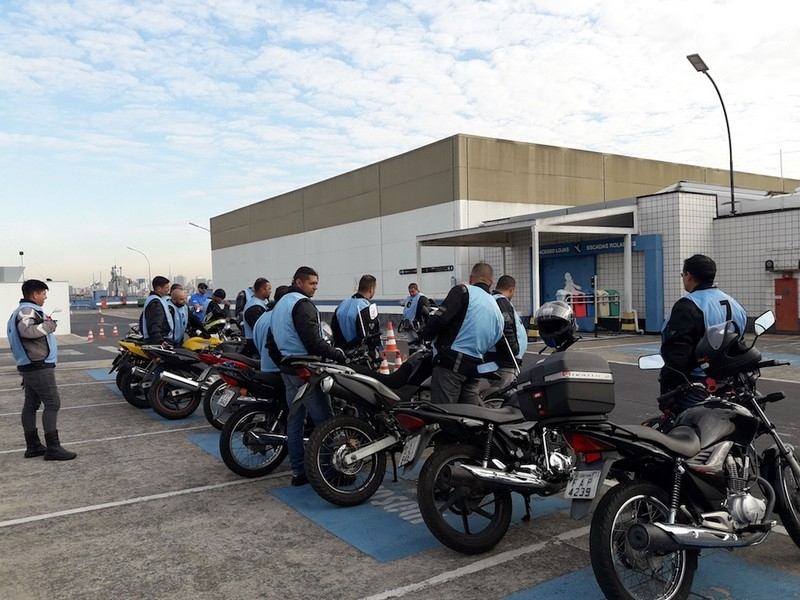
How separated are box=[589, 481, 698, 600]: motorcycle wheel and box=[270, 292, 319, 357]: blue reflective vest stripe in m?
3.21

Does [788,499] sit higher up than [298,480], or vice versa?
[788,499]

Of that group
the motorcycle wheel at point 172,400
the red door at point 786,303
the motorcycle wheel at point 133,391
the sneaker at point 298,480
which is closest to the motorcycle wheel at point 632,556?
the sneaker at point 298,480

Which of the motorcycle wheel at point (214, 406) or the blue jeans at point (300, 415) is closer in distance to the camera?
the blue jeans at point (300, 415)

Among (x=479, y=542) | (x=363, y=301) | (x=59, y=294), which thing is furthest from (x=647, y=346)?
(x=59, y=294)

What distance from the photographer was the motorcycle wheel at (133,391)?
32.4 feet

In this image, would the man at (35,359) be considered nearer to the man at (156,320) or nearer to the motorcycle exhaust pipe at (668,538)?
the man at (156,320)

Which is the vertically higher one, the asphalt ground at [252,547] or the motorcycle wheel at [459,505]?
the motorcycle wheel at [459,505]

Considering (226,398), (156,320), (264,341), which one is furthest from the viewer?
(156,320)

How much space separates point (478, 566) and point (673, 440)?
1.38m

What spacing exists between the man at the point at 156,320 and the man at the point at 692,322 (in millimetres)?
7091

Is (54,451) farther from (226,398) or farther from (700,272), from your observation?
(700,272)

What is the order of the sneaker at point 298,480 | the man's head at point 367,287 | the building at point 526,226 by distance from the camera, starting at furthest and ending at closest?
the building at point 526,226
the man's head at point 367,287
the sneaker at point 298,480

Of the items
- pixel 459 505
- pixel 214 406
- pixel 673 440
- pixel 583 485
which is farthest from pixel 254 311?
pixel 673 440

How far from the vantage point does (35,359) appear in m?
6.68
